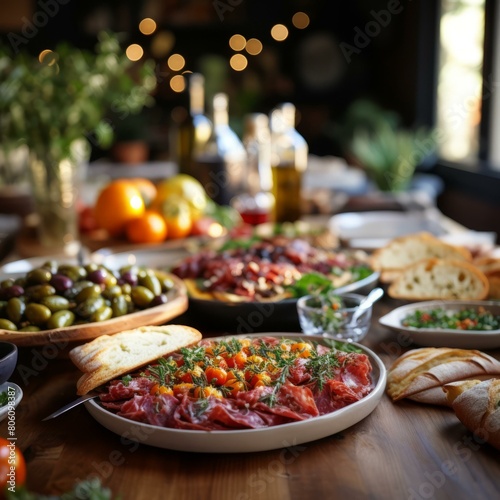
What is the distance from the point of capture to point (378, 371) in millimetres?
1239

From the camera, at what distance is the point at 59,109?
248cm

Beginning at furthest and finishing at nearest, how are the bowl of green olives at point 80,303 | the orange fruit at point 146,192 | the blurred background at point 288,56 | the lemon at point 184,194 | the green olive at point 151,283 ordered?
the blurred background at point 288,56 → the orange fruit at point 146,192 → the lemon at point 184,194 → the green olive at point 151,283 → the bowl of green olives at point 80,303

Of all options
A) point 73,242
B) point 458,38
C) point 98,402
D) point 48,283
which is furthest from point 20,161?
point 458,38

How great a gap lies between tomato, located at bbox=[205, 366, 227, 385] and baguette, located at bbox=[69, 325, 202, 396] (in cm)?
13

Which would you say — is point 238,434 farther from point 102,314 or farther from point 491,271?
point 491,271

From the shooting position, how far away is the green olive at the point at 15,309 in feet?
4.65

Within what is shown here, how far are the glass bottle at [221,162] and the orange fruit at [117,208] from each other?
620mm

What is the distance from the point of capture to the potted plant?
2453 mm

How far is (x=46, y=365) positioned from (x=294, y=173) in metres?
1.76

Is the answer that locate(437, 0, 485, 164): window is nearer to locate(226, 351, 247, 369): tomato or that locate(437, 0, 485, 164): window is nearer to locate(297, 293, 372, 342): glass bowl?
locate(297, 293, 372, 342): glass bowl

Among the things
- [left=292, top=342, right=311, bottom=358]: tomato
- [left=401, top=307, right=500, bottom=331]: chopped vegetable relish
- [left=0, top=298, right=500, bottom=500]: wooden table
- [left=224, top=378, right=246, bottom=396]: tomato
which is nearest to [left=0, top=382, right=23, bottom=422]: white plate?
[left=0, top=298, right=500, bottom=500]: wooden table

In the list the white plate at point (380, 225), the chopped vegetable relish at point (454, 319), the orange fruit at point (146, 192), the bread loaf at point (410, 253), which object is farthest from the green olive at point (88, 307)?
the orange fruit at point (146, 192)

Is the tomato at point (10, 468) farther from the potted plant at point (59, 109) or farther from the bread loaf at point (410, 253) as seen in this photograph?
the potted plant at point (59, 109)

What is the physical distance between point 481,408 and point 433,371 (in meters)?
0.16
